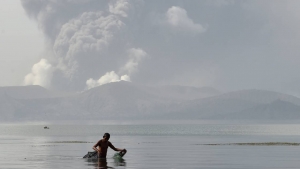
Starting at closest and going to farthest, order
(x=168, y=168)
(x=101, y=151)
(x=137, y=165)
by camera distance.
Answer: (x=168, y=168), (x=137, y=165), (x=101, y=151)

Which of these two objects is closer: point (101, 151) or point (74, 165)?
point (74, 165)

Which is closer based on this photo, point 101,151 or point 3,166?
point 3,166

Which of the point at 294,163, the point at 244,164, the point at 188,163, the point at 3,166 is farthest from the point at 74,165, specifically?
the point at 294,163

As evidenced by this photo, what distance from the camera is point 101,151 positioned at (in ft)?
187

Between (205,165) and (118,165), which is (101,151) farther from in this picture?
(205,165)

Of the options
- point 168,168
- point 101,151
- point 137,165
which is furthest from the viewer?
point 101,151

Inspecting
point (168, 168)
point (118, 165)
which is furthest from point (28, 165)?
point (168, 168)

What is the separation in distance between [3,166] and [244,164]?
724 inches

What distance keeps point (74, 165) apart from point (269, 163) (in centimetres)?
1541

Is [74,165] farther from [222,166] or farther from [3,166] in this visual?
[222,166]

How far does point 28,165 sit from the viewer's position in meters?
51.5

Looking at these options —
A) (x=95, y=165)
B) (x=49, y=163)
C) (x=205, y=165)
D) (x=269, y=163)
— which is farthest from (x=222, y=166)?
(x=49, y=163)

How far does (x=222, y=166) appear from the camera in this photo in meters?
50.8

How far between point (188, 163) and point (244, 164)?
438cm
